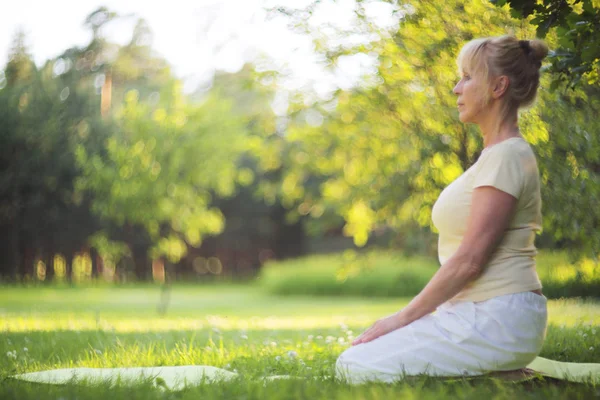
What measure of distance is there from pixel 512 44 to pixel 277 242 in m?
22.8

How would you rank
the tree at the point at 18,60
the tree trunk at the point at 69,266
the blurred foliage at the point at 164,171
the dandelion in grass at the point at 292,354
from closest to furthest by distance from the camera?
the dandelion in grass at the point at 292,354 < the blurred foliage at the point at 164,171 < the tree trunk at the point at 69,266 < the tree at the point at 18,60

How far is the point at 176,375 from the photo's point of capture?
10.7ft

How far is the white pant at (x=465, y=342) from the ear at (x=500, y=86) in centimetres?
80

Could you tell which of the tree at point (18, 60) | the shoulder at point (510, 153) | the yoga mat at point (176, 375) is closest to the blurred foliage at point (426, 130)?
the shoulder at point (510, 153)

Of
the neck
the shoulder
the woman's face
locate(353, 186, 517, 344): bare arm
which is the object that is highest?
the woman's face

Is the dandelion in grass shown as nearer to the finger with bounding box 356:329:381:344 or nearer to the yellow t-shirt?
the finger with bounding box 356:329:381:344

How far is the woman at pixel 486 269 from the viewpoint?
254cm

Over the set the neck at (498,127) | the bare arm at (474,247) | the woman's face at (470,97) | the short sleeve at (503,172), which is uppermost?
the woman's face at (470,97)

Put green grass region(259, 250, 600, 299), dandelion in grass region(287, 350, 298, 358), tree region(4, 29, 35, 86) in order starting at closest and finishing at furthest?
dandelion in grass region(287, 350, 298, 358)
green grass region(259, 250, 600, 299)
tree region(4, 29, 35, 86)

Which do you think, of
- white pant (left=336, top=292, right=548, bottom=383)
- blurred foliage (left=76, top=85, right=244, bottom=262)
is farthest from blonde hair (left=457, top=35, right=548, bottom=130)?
blurred foliage (left=76, top=85, right=244, bottom=262)

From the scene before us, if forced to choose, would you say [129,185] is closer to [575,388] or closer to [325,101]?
[325,101]

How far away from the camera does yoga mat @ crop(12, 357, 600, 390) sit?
10.1ft

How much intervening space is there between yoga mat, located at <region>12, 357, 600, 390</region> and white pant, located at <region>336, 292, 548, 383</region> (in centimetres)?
48

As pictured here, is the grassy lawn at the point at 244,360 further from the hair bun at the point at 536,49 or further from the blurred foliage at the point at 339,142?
the hair bun at the point at 536,49
